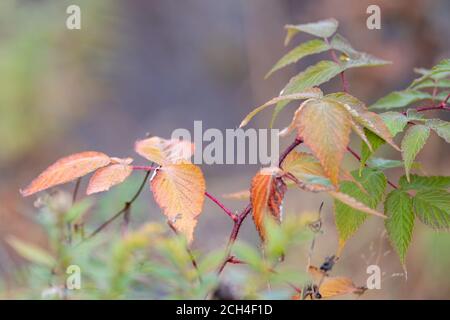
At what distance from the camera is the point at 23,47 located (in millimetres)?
3045

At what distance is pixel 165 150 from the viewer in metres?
0.91

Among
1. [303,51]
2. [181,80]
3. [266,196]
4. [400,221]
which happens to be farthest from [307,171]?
[181,80]

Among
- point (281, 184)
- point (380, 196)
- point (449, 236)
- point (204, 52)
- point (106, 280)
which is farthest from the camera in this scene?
point (204, 52)

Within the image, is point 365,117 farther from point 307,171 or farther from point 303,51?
point 303,51

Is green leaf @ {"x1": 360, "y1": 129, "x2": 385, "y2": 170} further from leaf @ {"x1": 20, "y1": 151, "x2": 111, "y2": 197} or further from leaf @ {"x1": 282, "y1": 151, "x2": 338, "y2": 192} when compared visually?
leaf @ {"x1": 20, "y1": 151, "x2": 111, "y2": 197}

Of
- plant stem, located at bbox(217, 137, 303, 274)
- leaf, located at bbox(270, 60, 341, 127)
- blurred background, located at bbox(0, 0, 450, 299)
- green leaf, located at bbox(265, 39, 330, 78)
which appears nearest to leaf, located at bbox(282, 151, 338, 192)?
plant stem, located at bbox(217, 137, 303, 274)

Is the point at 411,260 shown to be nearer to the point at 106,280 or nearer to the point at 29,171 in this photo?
the point at 106,280

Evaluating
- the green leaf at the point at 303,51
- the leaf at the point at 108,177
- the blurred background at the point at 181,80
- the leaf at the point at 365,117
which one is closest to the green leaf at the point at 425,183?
the leaf at the point at 365,117

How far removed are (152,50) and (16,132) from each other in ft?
3.84

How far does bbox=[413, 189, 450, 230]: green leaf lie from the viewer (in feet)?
2.64

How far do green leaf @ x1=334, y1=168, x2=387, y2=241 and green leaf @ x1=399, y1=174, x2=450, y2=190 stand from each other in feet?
0.11

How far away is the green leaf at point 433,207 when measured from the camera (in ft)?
2.64

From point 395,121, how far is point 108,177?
36 centimetres

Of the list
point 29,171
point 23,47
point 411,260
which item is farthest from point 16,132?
point 411,260
